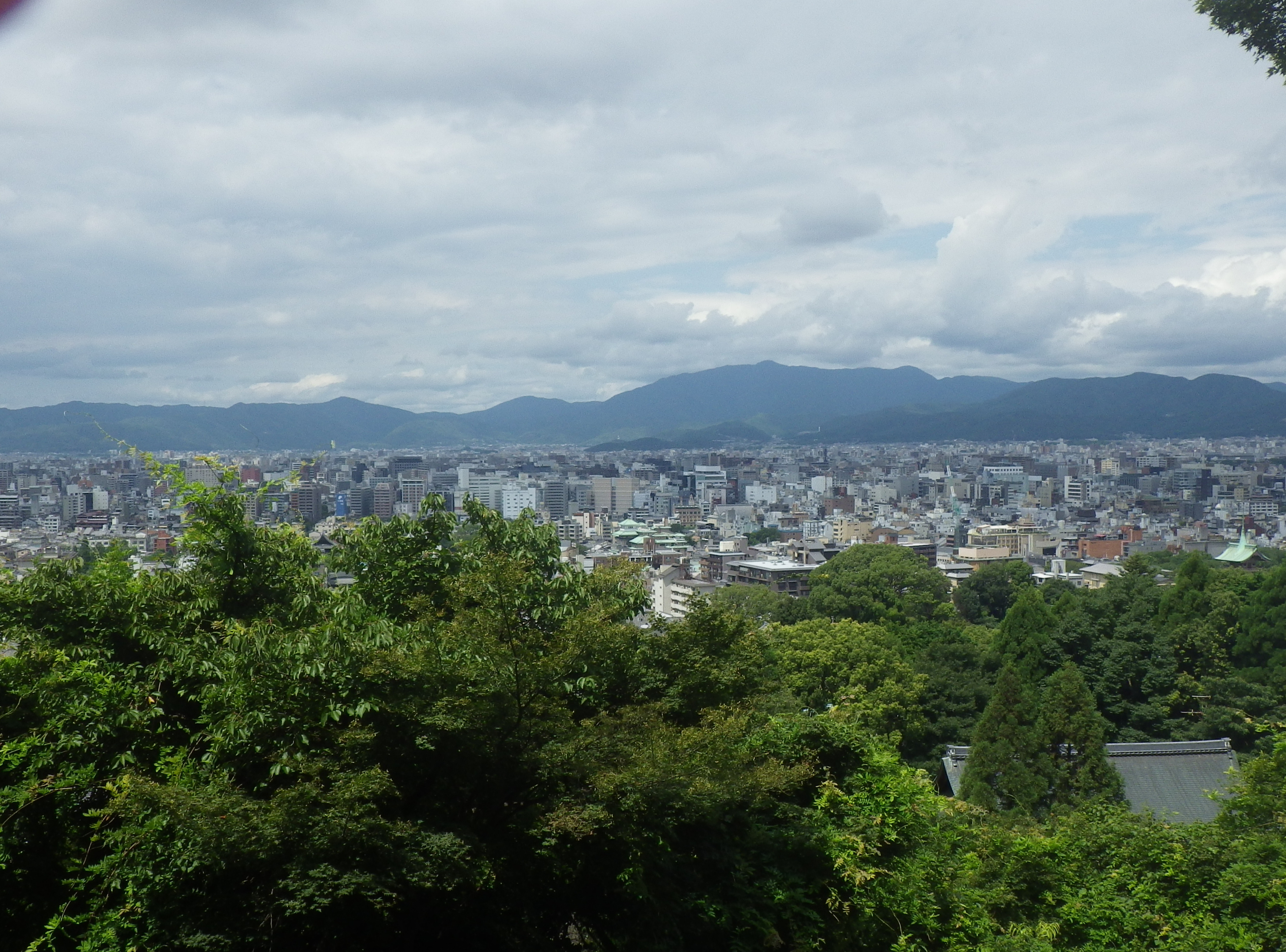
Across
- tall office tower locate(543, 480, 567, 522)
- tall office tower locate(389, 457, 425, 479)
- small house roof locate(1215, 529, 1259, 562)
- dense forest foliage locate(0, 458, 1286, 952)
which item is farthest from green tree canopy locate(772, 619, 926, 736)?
tall office tower locate(389, 457, 425, 479)

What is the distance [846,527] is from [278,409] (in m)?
105

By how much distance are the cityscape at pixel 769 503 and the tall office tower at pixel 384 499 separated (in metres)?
0.27

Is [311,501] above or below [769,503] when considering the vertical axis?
above

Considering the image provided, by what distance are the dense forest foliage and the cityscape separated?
221 cm

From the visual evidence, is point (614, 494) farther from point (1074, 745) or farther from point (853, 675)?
point (1074, 745)

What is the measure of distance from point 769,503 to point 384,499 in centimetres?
3105

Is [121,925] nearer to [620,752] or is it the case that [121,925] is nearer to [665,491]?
[620,752]

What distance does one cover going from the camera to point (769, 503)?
85.8 meters

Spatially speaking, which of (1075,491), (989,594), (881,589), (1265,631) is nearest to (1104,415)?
(1075,491)

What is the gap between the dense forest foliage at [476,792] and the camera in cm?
377

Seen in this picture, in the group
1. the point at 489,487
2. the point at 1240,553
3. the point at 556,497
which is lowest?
the point at 556,497

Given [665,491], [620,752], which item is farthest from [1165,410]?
[620,752]

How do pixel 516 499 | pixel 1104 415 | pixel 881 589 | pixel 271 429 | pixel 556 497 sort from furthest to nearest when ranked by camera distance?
pixel 1104 415 → pixel 271 429 → pixel 556 497 → pixel 516 499 → pixel 881 589

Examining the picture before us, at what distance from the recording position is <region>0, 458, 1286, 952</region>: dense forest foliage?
12.4ft
